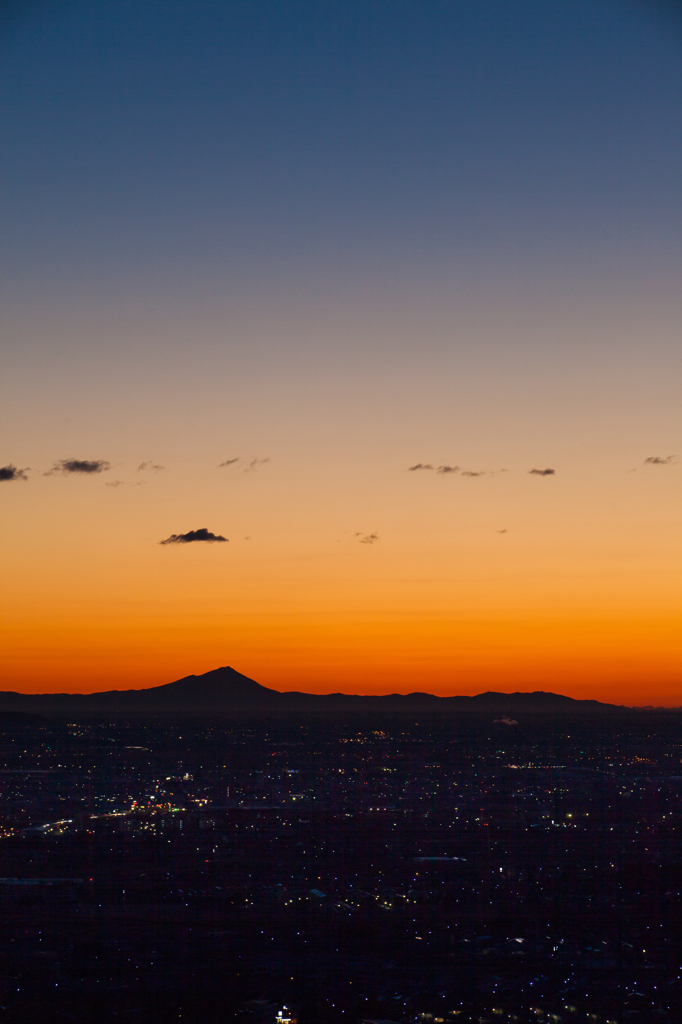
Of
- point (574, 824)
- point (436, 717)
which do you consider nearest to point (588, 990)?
point (574, 824)

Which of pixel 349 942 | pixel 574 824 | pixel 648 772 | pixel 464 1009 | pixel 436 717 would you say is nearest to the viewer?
pixel 464 1009

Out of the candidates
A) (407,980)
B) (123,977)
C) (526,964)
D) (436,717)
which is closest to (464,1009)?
(407,980)

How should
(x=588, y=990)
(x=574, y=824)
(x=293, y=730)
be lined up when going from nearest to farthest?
(x=588, y=990) < (x=574, y=824) < (x=293, y=730)

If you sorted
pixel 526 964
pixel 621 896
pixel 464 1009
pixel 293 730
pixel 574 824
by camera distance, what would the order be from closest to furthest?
pixel 464 1009
pixel 526 964
pixel 621 896
pixel 574 824
pixel 293 730

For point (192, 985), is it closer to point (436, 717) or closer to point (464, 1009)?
point (464, 1009)

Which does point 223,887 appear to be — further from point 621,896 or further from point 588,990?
point 588,990

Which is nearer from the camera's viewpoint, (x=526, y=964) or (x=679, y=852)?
(x=526, y=964)
